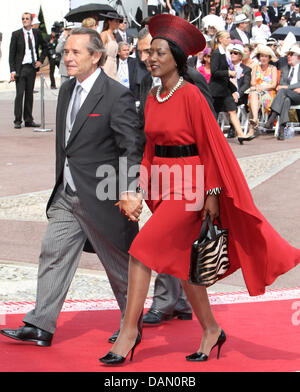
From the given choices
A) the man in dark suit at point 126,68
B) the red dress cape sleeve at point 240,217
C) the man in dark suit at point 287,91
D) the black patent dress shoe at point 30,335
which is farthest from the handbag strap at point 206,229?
the man in dark suit at point 287,91

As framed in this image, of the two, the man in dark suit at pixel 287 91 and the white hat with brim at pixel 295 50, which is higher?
the white hat with brim at pixel 295 50

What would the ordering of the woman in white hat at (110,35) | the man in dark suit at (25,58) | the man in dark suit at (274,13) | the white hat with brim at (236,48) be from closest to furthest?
the woman in white hat at (110,35) < the white hat with brim at (236,48) < the man in dark suit at (25,58) < the man in dark suit at (274,13)

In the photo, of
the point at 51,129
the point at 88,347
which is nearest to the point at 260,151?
the point at 51,129

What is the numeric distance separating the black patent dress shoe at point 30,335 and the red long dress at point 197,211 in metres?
0.86

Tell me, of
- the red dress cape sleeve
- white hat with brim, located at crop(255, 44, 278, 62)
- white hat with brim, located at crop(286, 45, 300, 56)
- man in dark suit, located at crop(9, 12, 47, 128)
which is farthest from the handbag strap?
Answer: man in dark suit, located at crop(9, 12, 47, 128)

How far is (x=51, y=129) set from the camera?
1606 centimetres

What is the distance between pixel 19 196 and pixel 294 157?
4.72 meters

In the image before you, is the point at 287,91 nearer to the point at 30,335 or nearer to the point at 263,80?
the point at 263,80

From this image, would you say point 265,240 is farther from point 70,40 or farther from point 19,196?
point 19,196

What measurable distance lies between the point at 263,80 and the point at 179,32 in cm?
1134

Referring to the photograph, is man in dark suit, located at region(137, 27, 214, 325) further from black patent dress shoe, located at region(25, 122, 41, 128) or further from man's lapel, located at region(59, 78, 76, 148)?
black patent dress shoe, located at region(25, 122, 41, 128)

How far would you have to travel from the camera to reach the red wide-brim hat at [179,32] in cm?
445

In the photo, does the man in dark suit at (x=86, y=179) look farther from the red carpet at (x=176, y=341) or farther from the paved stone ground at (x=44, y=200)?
the paved stone ground at (x=44, y=200)

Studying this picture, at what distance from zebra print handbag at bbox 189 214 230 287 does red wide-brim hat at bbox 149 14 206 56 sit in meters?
0.91
